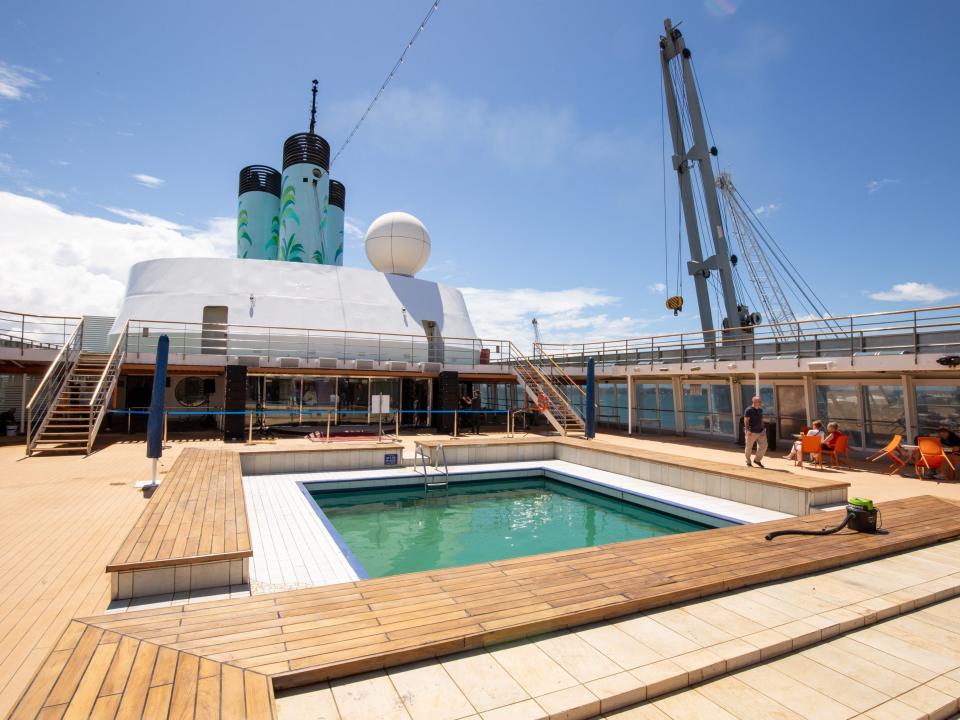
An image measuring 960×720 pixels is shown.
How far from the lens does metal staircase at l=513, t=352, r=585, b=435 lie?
18.3 meters

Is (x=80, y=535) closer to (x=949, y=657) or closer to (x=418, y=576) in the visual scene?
(x=418, y=576)

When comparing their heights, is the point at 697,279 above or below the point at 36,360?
above

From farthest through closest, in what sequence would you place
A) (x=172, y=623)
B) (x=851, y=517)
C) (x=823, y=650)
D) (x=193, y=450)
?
(x=193, y=450) < (x=851, y=517) < (x=823, y=650) < (x=172, y=623)

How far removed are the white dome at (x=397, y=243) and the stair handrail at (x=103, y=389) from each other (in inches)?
441

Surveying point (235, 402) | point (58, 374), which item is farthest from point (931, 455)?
point (58, 374)

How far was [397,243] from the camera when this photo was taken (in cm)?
2450

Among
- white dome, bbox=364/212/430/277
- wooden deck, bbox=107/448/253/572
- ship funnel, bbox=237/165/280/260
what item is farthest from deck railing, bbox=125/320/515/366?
ship funnel, bbox=237/165/280/260

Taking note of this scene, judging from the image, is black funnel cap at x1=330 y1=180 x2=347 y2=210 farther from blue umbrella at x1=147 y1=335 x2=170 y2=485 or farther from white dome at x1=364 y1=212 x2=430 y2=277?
blue umbrella at x1=147 y1=335 x2=170 y2=485

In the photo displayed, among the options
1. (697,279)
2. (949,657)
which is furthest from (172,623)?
(697,279)

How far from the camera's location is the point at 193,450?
11336 millimetres

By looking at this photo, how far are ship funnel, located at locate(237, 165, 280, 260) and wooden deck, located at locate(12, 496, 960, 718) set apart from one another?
28.7m

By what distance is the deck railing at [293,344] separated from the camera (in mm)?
17484

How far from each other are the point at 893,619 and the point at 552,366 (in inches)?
722

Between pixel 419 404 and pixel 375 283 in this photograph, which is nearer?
pixel 419 404
